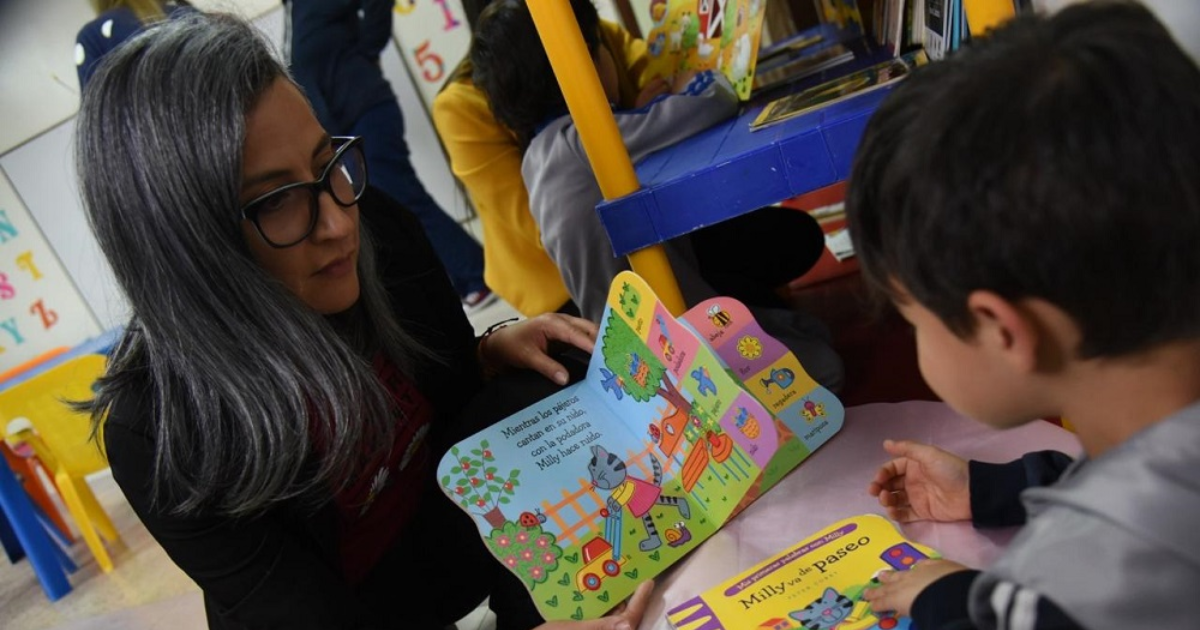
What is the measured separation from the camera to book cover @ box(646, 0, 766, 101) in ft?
3.86

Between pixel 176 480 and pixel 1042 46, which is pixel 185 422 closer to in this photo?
pixel 176 480

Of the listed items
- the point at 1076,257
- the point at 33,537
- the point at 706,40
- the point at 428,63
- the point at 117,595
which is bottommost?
the point at 117,595

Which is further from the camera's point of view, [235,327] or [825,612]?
[235,327]

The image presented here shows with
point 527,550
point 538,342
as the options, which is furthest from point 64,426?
point 527,550

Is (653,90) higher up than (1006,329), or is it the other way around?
(653,90)

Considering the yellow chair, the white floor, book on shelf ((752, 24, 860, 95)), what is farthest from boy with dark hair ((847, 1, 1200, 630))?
the yellow chair

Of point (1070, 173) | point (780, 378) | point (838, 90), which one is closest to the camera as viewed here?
point (1070, 173)

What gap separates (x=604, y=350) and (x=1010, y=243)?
1.51 ft

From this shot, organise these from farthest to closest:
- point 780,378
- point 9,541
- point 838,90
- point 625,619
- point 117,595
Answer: point 9,541 → point 117,595 → point 838,90 → point 780,378 → point 625,619

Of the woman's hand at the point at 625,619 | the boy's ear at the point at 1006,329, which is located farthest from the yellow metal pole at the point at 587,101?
the boy's ear at the point at 1006,329

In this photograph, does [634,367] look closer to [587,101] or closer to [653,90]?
[587,101]

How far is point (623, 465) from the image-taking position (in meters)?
0.79

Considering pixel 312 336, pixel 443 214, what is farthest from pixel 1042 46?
pixel 443 214

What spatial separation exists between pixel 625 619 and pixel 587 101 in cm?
48
